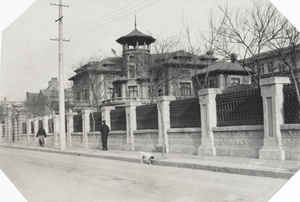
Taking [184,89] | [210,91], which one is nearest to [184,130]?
[210,91]

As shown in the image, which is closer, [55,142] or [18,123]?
[55,142]

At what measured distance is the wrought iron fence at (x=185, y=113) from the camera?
13968 mm

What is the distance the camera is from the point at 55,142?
27.8 metres

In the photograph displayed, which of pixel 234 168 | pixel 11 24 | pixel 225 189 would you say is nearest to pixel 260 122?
pixel 234 168

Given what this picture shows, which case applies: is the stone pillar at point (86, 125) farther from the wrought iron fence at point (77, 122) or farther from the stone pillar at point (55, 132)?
the stone pillar at point (55, 132)

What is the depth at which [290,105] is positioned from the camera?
996 centimetres

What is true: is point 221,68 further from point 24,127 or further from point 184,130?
point 24,127

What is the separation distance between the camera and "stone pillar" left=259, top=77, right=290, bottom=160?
10.1 m

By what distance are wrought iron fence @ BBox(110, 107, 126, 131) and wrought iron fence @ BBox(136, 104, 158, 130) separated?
1.36 meters

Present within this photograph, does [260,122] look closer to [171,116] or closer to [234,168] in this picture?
[234,168]

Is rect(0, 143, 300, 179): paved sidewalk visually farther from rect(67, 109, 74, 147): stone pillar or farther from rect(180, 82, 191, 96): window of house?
rect(180, 82, 191, 96): window of house

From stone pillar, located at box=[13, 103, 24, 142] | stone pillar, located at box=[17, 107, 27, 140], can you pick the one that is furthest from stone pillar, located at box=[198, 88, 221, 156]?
stone pillar, located at box=[17, 107, 27, 140]

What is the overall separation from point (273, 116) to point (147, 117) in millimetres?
7559

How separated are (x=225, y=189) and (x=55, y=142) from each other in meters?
21.9
